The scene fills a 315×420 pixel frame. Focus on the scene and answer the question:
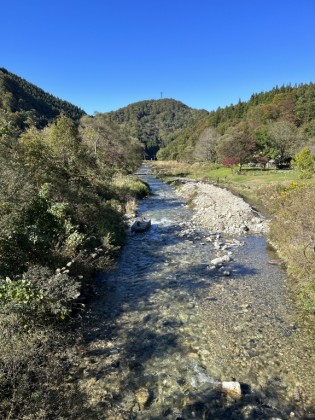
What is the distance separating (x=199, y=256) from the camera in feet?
56.1

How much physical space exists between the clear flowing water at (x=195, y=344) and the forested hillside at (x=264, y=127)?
55.7 metres

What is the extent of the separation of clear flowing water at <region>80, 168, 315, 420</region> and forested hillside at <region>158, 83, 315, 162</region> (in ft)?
183

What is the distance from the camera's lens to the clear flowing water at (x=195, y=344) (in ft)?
23.4

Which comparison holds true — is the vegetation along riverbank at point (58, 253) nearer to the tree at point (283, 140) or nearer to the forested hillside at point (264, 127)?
the tree at point (283, 140)

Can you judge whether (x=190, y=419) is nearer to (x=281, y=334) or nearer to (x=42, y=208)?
(x=281, y=334)

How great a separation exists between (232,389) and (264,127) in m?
78.5

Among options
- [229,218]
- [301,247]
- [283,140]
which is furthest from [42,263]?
[283,140]

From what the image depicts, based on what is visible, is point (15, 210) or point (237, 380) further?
point (15, 210)

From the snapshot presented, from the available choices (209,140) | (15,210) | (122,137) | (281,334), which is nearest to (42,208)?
(15,210)

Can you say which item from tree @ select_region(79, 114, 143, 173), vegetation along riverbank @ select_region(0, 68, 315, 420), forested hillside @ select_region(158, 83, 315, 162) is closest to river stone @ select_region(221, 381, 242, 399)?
vegetation along riverbank @ select_region(0, 68, 315, 420)

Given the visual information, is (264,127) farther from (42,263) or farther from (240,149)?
(42,263)

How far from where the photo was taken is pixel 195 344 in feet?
30.6

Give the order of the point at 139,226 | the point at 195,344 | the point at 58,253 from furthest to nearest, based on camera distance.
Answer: the point at 139,226 < the point at 58,253 < the point at 195,344

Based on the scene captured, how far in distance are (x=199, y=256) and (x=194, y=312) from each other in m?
6.11
